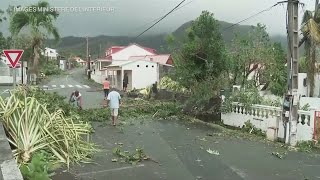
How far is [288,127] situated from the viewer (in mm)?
12945

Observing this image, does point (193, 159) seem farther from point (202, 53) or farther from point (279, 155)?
point (202, 53)

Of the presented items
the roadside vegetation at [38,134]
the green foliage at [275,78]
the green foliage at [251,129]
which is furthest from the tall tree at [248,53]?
the roadside vegetation at [38,134]

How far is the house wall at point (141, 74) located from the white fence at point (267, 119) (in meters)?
25.2

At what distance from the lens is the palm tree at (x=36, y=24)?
1425 inches

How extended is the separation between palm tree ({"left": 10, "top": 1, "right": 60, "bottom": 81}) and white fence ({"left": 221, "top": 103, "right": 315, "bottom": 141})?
80.7ft

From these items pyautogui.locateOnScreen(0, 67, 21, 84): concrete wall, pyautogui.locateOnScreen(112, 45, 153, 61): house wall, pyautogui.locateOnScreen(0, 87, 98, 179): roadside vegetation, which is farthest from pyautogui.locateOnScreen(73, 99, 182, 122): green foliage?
pyautogui.locateOnScreen(112, 45, 153, 61): house wall

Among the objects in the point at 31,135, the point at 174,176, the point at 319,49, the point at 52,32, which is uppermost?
the point at 52,32

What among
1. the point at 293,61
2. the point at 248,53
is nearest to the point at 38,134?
the point at 293,61

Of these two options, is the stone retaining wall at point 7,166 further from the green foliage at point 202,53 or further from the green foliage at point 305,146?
the green foliage at point 202,53

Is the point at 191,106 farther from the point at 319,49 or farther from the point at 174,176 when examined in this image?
the point at 174,176

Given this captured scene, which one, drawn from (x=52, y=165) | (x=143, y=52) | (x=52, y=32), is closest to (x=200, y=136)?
(x=52, y=165)

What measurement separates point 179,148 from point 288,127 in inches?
151

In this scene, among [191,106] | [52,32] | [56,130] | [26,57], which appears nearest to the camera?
[56,130]

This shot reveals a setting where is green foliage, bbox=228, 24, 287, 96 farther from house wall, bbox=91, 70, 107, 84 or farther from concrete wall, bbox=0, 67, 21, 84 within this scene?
house wall, bbox=91, 70, 107, 84
